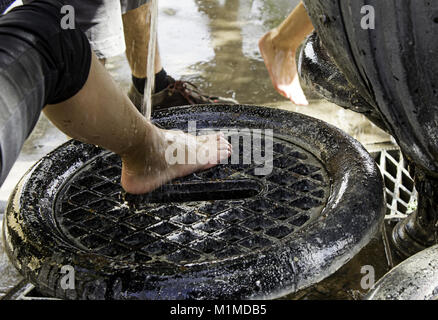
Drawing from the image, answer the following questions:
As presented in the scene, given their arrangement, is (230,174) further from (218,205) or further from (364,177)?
(364,177)

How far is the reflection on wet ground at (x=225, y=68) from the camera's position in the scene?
89.3 inches

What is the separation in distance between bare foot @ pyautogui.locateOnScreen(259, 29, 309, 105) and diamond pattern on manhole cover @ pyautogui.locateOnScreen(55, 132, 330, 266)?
135 cm

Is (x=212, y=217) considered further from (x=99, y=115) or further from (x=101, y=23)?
(x=101, y=23)

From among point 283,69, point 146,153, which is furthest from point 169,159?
point 283,69

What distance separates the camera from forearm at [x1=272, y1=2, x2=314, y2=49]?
3.21 meters

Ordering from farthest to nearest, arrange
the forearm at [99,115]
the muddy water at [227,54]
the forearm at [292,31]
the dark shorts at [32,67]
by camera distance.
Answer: the muddy water at [227,54] < the forearm at [292,31] < the forearm at [99,115] < the dark shorts at [32,67]

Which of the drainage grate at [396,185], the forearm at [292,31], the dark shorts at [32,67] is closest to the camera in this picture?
the dark shorts at [32,67]

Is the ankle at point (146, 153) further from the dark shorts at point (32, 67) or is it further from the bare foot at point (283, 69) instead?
the bare foot at point (283, 69)

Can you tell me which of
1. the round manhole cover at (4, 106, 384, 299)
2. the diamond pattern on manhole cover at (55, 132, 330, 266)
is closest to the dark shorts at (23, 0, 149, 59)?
the round manhole cover at (4, 106, 384, 299)

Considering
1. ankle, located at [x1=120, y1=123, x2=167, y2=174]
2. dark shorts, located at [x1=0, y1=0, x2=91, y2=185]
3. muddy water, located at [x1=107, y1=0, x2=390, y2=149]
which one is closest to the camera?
dark shorts, located at [x1=0, y1=0, x2=91, y2=185]

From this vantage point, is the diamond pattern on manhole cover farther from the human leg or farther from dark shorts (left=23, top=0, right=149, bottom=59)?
the human leg

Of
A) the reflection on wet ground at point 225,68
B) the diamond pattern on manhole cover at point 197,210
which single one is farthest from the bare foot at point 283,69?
the diamond pattern on manhole cover at point 197,210

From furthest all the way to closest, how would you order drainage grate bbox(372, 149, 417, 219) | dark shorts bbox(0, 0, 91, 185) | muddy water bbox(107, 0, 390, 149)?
muddy water bbox(107, 0, 390, 149) < drainage grate bbox(372, 149, 417, 219) < dark shorts bbox(0, 0, 91, 185)
